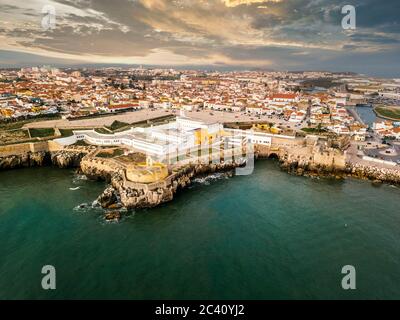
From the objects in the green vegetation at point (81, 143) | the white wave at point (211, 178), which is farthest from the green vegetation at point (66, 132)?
the white wave at point (211, 178)

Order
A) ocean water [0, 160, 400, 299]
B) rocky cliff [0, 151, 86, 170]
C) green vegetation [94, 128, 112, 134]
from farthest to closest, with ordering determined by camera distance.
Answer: green vegetation [94, 128, 112, 134], rocky cliff [0, 151, 86, 170], ocean water [0, 160, 400, 299]

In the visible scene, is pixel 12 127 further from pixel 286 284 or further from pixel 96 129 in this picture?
pixel 286 284

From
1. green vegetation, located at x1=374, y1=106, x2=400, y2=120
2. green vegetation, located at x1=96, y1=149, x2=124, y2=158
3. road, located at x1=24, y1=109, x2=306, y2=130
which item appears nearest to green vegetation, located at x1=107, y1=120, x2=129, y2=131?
road, located at x1=24, y1=109, x2=306, y2=130

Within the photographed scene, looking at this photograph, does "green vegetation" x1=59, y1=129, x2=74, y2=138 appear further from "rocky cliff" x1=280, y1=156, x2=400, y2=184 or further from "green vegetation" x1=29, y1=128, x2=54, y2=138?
"rocky cliff" x1=280, y1=156, x2=400, y2=184

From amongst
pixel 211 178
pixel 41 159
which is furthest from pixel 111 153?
pixel 211 178

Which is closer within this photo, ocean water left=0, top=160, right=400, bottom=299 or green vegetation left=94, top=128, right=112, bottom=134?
ocean water left=0, top=160, right=400, bottom=299
